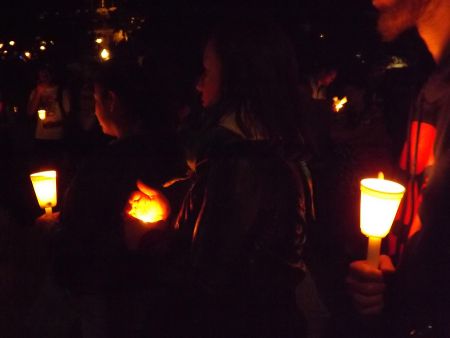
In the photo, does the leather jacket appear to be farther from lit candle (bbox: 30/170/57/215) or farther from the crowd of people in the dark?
lit candle (bbox: 30/170/57/215)

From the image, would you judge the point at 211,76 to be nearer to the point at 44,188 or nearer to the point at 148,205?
the point at 148,205

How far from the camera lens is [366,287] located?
5.94ft

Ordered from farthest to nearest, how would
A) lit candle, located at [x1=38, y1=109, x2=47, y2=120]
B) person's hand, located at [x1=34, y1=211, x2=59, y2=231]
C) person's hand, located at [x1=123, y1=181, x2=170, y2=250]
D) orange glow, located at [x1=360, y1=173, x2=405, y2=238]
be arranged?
lit candle, located at [x1=38, y1=109, x2=47, y2=120] → person's hand, located at [x1=34, y1=211, x2=59, y2=231] → person's hand, located at [x1=123, y1=181, x2=170, y2=250] → orange glow, located at [x1=360, y1=173, x2=405, y2=238]

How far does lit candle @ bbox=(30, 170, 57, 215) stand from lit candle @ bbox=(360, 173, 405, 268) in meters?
2.07

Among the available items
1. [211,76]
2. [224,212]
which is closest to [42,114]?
[211,76]

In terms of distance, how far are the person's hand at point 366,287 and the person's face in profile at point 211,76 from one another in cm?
100

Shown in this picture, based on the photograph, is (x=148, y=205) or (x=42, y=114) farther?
(x=42, y=114)

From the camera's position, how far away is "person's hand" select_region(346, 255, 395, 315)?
1.78m

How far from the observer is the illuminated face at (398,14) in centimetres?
194

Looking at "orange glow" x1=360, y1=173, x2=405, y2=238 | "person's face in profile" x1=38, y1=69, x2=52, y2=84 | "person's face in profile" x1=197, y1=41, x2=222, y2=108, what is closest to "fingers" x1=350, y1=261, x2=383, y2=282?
"orange glow" x1=360, y1=173, x2=405, y2=238

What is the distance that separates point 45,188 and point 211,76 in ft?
4.82

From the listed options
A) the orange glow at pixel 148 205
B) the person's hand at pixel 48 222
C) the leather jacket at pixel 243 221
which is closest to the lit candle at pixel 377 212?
the leather jacket at pixel 243 221

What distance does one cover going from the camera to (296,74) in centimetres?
226

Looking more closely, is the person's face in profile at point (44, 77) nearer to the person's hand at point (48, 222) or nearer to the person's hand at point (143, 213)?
the person's hand at point (48, 222)
